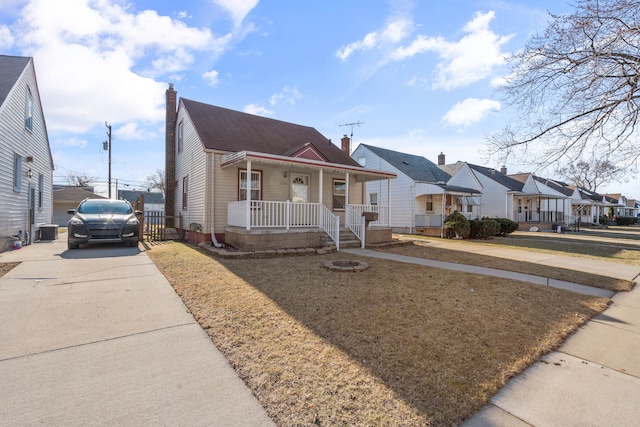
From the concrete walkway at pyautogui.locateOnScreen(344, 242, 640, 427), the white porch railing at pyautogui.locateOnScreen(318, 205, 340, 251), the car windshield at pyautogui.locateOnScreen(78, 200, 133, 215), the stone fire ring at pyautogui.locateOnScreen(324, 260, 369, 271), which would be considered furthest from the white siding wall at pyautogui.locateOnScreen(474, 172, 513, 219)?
the car windshield at pyautogui.locateOnScreen(78, 200, 133, 215)

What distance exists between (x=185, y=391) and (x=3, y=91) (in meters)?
12.2

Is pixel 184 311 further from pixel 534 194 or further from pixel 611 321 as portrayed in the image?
pixel 534 194

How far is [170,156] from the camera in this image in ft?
51.5

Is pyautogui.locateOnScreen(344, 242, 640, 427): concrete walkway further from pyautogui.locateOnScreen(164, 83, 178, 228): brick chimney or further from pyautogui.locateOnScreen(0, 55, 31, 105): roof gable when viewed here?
pyautogui.locateOnScreen(164, 83, 178, 228): brick chimney

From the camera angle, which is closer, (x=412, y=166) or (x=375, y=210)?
(x=375, y=210)

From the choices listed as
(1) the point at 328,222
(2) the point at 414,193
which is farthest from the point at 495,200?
(1) the point at 328,222

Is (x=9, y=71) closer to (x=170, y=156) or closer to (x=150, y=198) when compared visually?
(x=170, y=156)

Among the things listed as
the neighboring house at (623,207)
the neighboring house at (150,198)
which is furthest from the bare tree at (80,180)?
the neighboring house at (623,207)

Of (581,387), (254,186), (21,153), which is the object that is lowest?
(581,387)

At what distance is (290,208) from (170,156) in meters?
8.28

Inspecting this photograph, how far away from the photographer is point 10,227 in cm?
998

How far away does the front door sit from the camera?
13180mm

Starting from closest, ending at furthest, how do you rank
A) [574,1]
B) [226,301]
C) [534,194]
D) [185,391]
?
[185,391]
[226,301]
[574,1]
[534,194]

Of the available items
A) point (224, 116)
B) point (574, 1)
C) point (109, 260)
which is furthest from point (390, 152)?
point (109, 260)
